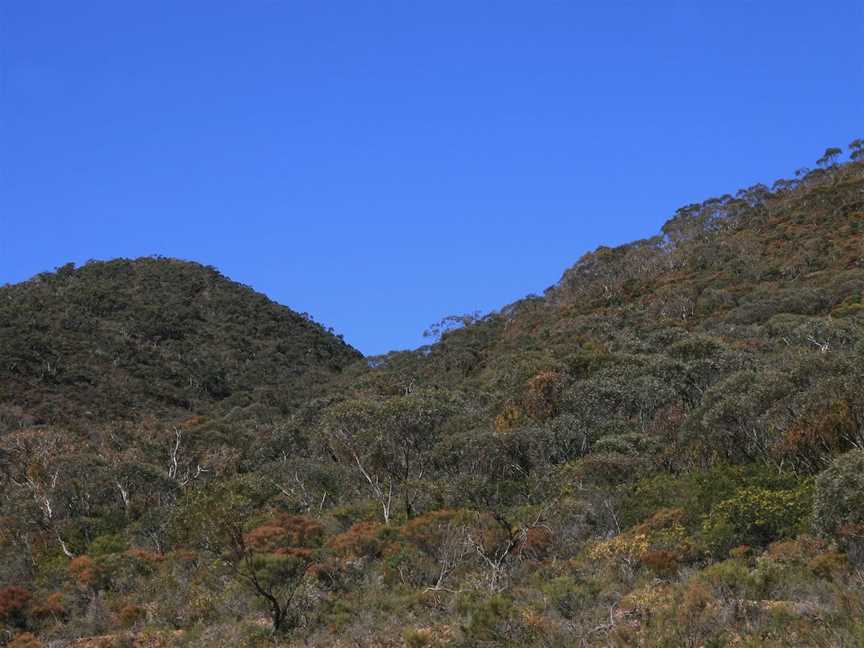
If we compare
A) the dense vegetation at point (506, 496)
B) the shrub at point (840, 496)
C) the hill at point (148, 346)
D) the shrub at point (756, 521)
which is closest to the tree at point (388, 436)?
the dense vegetation at point (506, 496)

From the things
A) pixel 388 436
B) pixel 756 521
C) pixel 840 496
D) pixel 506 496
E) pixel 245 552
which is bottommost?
pixel 756 521

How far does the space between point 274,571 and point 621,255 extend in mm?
75285

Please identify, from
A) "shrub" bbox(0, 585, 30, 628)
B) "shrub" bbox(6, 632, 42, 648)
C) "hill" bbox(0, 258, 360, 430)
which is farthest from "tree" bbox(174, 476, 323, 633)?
"hill" bbox(0, 258, 360, 430)

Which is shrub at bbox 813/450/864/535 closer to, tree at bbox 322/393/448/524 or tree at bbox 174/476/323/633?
tree at bbox 174/476/323/633

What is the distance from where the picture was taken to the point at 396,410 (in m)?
31.0

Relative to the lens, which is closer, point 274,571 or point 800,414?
point 274,571

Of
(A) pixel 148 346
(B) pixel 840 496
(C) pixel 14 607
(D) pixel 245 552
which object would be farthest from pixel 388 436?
(A) pixel 148 346

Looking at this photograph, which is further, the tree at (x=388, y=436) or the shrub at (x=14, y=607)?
the tree at (x=388, y=436)

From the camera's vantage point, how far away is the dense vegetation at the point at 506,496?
15.4 meters

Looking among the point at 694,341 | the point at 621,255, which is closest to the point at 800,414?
the point at 694,341

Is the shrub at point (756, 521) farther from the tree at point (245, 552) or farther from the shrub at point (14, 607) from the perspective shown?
the shrub at point (14, 607)

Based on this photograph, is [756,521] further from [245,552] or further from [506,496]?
[506,496]

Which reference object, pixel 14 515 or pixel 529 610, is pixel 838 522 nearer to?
pixel 529 610

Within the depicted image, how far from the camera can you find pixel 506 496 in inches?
1121
